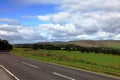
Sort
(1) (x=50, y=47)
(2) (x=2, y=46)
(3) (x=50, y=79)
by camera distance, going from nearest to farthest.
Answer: (3) (x=50, y=79) → (2) (x=2, y=46) → (1) (x=50, y=47)

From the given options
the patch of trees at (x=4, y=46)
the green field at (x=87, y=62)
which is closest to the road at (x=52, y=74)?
the green field at (x=87, y=62)

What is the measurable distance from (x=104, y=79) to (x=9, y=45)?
359 ft

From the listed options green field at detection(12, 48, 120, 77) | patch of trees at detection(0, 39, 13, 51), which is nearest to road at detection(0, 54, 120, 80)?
green field at detection(12, 48, 120, 77)

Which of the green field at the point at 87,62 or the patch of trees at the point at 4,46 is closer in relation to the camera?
the green field at the point at 87,62

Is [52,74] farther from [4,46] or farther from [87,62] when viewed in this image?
[4,46]

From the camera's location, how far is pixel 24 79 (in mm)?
16938

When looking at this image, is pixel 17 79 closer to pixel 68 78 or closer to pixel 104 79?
pixel 68 78

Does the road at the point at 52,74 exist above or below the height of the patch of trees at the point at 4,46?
below

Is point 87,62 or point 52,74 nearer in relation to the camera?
point 52,74

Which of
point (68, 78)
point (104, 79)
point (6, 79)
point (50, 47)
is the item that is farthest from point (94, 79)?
point (50, 47)

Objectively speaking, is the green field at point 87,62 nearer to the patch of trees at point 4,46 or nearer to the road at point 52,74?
the road at point 52,74

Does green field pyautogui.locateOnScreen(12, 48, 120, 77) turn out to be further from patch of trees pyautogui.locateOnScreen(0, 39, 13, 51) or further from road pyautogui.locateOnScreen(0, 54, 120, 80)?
patch of trees pyautogui.locateOnScreen(0, 39, 13, 51)

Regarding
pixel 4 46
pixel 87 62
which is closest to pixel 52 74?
pixel 87 62

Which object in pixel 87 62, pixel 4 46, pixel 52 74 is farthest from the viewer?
pixel 4 46
